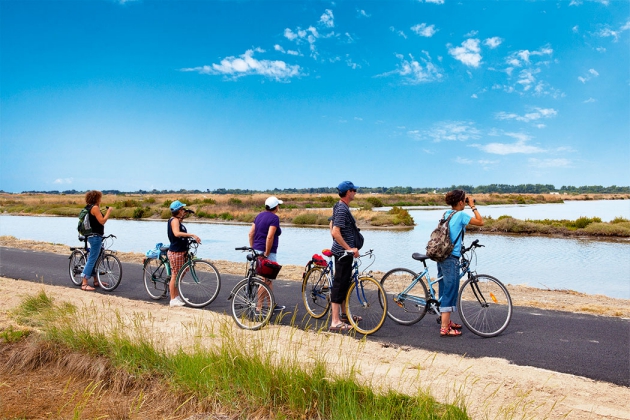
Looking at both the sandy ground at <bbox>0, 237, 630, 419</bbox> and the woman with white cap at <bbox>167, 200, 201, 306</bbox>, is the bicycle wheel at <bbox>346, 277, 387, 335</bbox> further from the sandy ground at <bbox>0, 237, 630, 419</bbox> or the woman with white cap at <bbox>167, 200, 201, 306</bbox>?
Answer: the woman with white cap at <bbox>167, 200, 201, 306</bbox>

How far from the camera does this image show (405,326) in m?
7.41

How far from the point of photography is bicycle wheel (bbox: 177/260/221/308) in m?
8.55

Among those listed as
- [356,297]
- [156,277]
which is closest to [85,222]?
[156,277]

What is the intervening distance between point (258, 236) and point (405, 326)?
2.83m

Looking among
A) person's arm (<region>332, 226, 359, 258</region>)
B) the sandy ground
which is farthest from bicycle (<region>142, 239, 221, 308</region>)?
person's arm (<region>332, 226, 359, 258</region>)

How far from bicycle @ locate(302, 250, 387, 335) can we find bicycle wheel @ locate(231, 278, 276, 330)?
2.77 feet

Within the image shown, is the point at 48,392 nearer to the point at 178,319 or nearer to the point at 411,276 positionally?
the point at 178,319

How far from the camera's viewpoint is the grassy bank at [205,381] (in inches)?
166

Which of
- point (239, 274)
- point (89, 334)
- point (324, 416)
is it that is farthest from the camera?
point (239, 274)

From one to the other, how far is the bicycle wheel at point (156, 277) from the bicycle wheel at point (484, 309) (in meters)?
5.76

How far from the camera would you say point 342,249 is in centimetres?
684

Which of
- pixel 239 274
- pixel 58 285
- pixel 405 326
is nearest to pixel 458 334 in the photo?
pixel 405 326

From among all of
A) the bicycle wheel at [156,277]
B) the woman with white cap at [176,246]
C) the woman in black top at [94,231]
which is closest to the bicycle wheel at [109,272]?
the woman in black top at [94,231]

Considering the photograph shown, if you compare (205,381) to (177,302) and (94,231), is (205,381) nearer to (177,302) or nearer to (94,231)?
(177,302)
